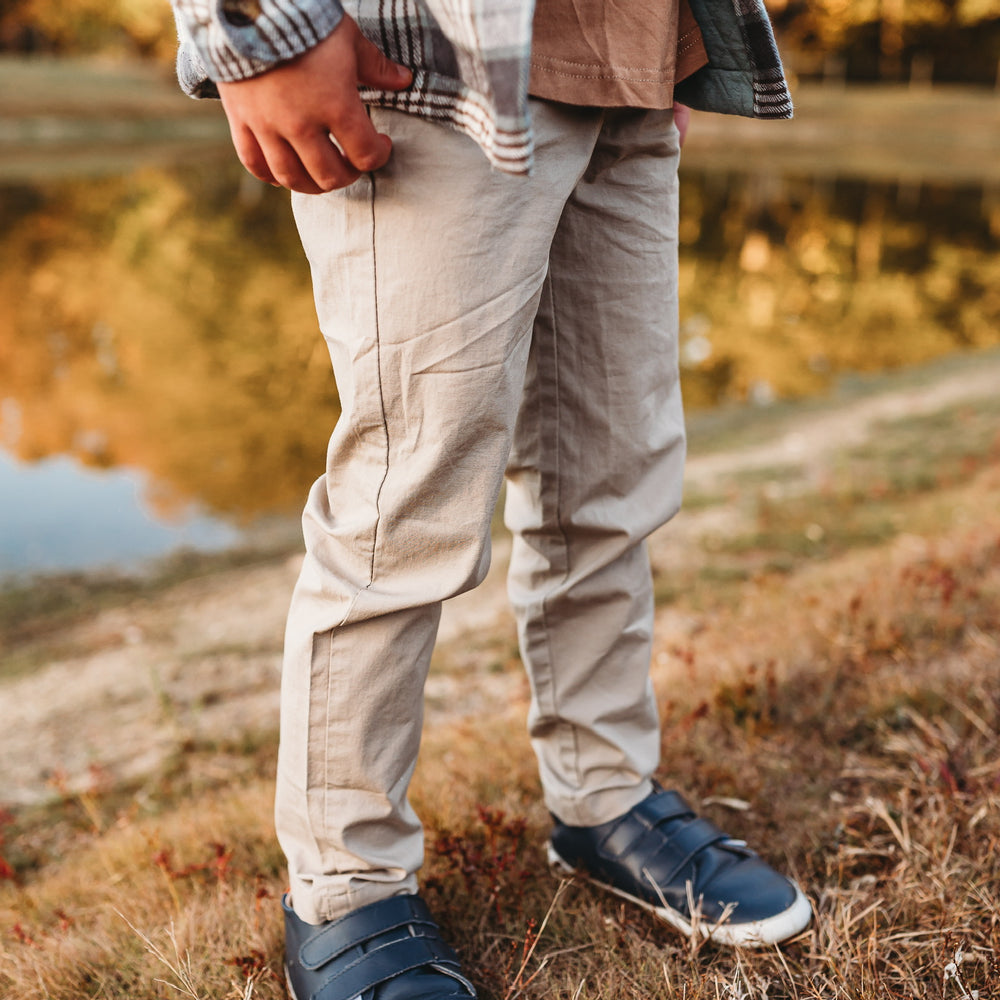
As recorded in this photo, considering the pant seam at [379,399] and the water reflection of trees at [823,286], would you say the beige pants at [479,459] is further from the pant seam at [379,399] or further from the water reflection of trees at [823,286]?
the water reflection of trees at [823,286]

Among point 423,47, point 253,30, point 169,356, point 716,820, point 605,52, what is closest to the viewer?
point 253,30

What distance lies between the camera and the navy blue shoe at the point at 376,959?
1323 millimetres

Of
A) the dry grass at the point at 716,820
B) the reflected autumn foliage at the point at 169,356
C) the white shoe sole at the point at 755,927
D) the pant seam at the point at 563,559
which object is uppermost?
the pant seam at the point at 563,559

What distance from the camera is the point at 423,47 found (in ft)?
3.50

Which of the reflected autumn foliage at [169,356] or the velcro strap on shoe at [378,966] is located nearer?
the velcro strap on shoe at [378,966]

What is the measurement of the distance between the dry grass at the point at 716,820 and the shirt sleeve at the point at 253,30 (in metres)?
1.19

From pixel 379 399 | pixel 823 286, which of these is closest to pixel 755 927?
pixel 379 399

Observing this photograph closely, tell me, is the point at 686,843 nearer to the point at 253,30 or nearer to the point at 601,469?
the point at 601,469

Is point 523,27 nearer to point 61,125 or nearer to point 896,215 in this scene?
point 896,215

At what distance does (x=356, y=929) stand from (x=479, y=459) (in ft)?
2.27

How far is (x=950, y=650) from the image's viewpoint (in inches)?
97.0

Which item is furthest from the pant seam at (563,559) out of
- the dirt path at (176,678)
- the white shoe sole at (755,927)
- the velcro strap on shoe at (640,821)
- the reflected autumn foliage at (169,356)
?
the reflected autumn foliage at (169,356)

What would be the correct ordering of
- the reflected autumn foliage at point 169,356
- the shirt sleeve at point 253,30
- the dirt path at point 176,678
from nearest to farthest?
1. the shirt sleeve at point 253,30
2. the dirt path at point 176,678
3. the reflected autumn foliage at point 169,356

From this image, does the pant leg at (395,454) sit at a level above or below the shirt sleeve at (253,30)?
below
